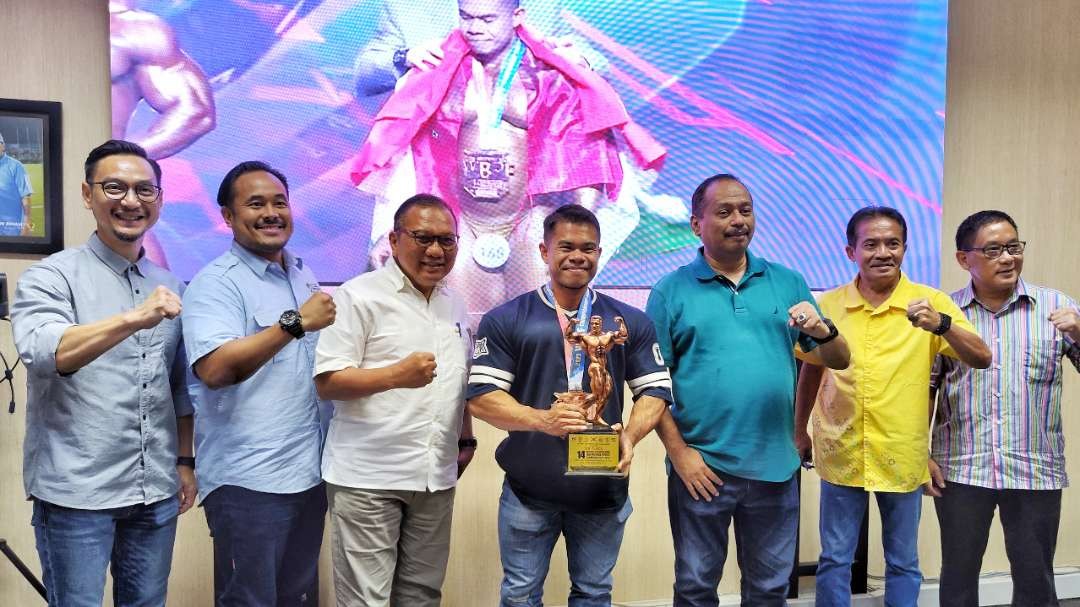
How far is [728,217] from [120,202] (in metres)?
1.67

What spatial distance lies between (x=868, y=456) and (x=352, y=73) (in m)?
2.38

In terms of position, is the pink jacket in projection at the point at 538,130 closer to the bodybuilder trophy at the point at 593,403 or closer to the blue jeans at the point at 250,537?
the bodybuilder trophy at the point at 593,403

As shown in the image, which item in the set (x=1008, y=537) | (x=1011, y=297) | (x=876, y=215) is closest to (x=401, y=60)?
(x=876, y=215)

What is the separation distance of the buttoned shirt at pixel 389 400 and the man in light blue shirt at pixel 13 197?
1.53m

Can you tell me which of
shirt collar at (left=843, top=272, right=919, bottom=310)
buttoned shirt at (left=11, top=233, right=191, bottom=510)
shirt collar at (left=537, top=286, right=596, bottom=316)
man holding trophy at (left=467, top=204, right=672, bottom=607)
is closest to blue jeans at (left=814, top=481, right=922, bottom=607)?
shirt collar at (left=843, top=272, right=919, bottom=310)

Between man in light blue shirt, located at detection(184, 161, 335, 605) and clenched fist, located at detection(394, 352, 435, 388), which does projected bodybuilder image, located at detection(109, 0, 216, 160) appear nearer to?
man in light blue shirt, located at detection(184, 161, 335, 605)

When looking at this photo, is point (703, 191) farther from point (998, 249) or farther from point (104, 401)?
point (104, 401)

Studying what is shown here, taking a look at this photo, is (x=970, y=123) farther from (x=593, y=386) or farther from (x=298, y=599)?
(x=298, y=599)

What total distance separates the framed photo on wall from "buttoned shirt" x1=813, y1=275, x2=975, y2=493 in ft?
9.38

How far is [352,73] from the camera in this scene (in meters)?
3.27

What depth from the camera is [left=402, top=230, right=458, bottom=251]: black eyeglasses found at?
89.9 inches

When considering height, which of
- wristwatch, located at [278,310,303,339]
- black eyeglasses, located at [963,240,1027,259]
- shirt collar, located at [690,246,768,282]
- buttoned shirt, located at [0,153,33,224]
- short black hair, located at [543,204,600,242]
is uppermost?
buttoned shirt, located at [0,153,33,224]

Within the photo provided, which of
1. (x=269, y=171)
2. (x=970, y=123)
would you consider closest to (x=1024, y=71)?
(x=970, y=123)

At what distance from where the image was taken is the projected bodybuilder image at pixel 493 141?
10.9 feet
